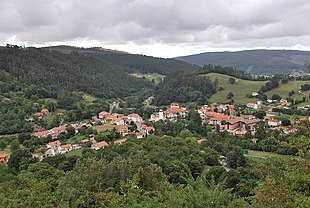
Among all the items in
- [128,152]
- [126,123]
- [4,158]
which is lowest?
[126,123]

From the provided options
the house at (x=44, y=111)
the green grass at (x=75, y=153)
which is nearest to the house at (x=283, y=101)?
the green grass at (x=75, y=153)

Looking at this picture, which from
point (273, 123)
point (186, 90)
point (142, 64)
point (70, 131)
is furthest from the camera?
point (142, 64)

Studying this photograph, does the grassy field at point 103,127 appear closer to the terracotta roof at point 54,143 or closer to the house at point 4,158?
the terracotta roof at point 54,143

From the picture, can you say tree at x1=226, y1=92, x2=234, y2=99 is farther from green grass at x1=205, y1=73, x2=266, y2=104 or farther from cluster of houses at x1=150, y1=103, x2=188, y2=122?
cluster of houses at x1=150, y1=103, x2=188, y2=122

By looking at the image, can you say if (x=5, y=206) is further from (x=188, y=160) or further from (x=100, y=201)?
(x=188, y=160)

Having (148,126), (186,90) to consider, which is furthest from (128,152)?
(186,90)

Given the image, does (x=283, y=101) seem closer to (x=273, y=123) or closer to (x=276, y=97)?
(x=276, y=97)

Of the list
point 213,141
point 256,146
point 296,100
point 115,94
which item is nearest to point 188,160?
point 213,141
